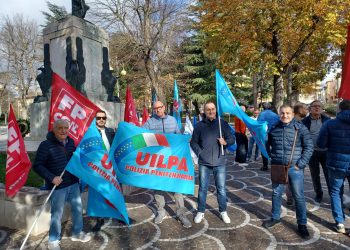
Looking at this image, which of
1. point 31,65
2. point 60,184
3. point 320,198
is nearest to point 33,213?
point 60,184

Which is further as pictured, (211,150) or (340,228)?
(211,150)

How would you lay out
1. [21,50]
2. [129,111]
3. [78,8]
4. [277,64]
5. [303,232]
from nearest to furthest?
Result: [303,232] < [129,111] < [78,8] < [277,64] < [21,50]

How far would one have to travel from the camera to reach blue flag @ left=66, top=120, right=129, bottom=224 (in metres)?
3.85

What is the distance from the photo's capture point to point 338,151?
435 cm

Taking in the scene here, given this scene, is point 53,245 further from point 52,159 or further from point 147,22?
point 147,22

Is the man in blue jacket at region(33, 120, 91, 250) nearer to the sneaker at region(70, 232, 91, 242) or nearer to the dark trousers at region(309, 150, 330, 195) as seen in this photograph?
the sneaker at region(70, 232, 91, 242)

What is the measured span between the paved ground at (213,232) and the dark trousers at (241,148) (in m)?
3.82

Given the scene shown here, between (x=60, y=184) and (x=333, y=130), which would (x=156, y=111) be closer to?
(x=60, y=184)

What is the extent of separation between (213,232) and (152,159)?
1426 millimetres

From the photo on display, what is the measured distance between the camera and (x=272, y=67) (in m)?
14.3

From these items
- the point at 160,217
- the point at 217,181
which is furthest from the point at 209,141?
the point at 160,217

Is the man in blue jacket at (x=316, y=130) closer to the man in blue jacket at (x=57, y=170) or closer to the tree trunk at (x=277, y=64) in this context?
the man in blue jacket at (x=57, y=170)

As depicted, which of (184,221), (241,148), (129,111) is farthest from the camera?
(241,148)

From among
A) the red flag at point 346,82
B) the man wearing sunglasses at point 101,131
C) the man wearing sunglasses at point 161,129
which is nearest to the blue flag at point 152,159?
the man wearing sunglasses at point 161,129
